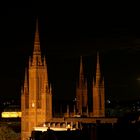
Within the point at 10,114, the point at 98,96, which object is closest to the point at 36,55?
the point at 98,96

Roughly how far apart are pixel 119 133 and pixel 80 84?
Result: 224 feet

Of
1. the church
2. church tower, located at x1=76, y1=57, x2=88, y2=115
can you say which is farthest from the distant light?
the church

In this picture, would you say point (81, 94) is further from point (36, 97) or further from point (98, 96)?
point (36, 97)

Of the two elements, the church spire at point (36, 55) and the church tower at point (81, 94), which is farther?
the church tower at point (81, 94)

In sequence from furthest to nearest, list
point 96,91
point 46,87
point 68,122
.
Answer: point 96,91, point 46,87, point 68,122

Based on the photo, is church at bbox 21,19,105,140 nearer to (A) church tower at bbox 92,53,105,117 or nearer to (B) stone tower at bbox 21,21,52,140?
(B) stone tower at bbox 21,21,52,140

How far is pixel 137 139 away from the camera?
25.2 meters

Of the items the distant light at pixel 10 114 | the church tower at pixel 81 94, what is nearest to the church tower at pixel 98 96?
the church tower at pixel 81 94

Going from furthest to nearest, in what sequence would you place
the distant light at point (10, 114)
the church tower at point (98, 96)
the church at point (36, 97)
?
1. the distant light at point (10, 114)
2. the church tower at point (98, 96)
3. the church at point (36, 97)

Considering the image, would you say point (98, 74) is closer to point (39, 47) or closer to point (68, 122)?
point (39, 47)

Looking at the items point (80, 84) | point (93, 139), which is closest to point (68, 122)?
point (80, 84)

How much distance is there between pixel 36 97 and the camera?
263 ft

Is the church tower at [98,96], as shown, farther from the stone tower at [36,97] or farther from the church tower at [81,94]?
the stone tower at [36,97]

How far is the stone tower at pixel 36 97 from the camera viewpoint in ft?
261
